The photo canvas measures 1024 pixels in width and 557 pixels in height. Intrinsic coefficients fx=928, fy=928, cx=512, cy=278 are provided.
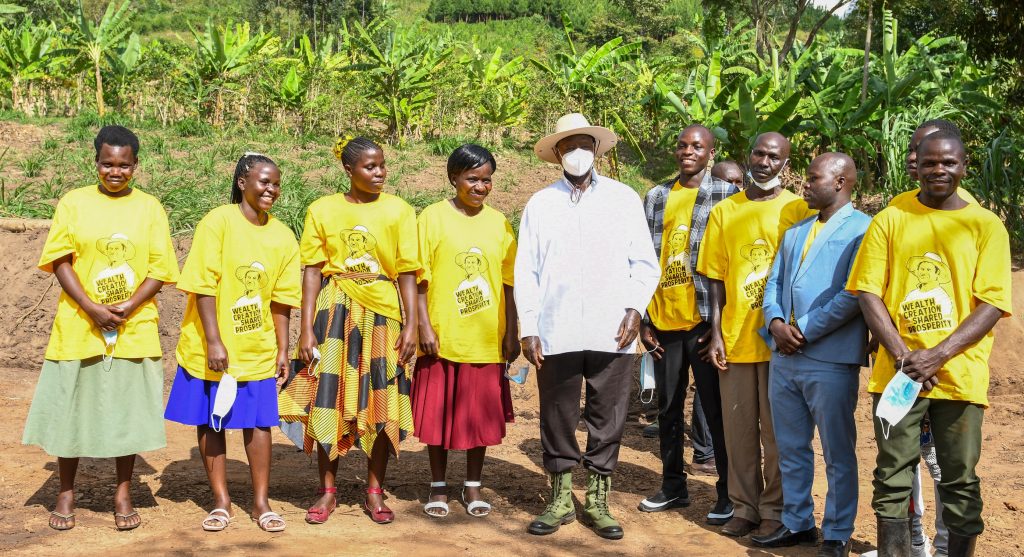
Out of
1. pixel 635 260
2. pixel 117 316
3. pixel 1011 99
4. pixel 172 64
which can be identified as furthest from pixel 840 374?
pixel 172 64

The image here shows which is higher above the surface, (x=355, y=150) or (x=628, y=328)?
(x=355, y=150)

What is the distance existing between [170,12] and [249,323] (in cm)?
4839

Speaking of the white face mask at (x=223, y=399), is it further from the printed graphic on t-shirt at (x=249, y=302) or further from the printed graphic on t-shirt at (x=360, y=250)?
the printed graphic on t-shirt at (x=360, y=250)

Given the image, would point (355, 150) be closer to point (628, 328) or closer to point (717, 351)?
point (628, 328)

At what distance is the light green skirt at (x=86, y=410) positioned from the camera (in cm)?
419

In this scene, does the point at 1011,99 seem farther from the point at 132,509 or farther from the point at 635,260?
the point at 132,509

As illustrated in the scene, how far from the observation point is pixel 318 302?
4.45 meters

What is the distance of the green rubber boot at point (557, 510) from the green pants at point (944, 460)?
1.42 meters

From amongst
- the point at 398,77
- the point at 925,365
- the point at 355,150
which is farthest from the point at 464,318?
the point at 398,77

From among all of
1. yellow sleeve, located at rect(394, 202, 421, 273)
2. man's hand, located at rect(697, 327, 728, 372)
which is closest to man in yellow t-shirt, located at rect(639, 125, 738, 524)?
man's hand, located at rect(697, 327, 728, 372)

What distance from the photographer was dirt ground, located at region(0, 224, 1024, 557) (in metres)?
4.11

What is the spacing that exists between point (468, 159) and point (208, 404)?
165 centimetres

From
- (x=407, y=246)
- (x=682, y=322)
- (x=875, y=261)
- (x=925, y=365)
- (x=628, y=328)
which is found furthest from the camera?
(x=682, y=322)

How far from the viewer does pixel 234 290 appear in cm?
424
